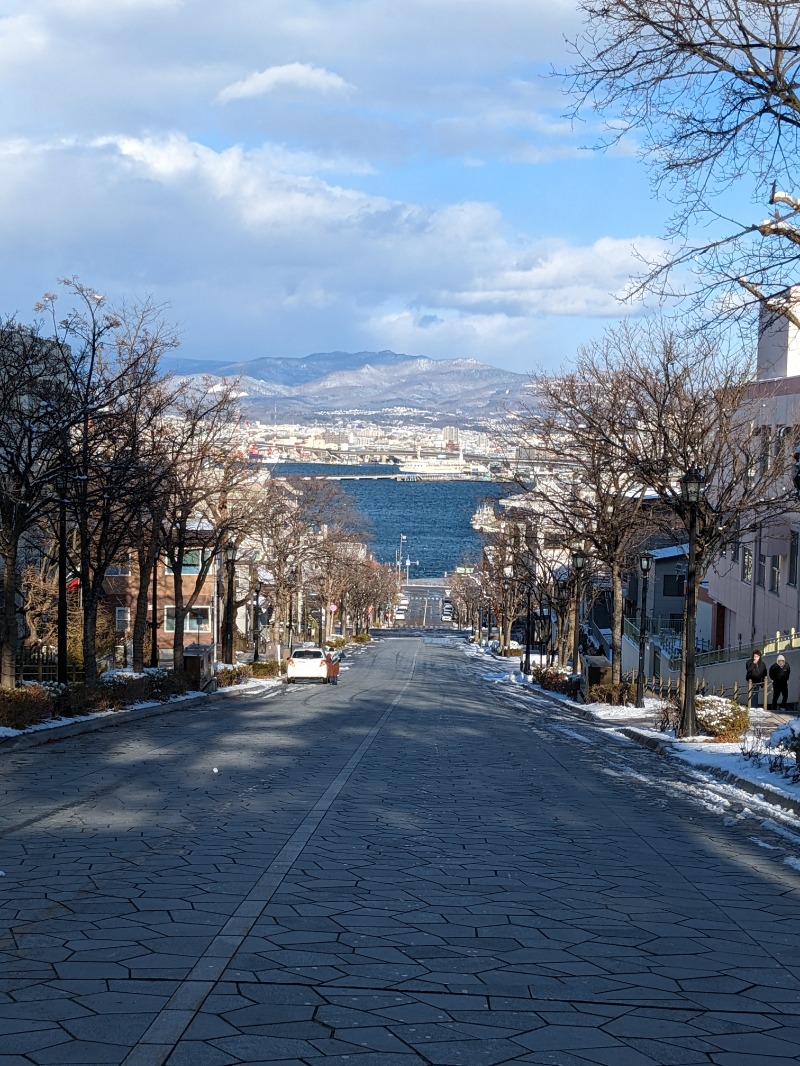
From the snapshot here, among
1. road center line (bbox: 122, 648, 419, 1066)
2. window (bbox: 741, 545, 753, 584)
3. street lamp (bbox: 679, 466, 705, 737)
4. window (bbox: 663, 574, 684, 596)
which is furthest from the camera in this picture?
window (bbox: 663, 574, 684, 596)

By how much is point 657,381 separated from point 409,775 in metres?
17.3

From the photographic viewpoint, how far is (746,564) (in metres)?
46.3

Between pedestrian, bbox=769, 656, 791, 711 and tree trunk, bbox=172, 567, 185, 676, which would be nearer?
pedestrian, bbox=769, 656, 791, 711

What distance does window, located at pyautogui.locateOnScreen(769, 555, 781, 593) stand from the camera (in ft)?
134

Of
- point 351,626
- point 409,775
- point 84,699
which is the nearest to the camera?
point 409,775

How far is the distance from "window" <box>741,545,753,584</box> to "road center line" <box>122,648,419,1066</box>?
37029mm

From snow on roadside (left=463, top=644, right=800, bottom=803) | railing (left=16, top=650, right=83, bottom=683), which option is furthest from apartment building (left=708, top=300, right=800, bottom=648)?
railing (left=16, top=650, right=83, bottom=683)

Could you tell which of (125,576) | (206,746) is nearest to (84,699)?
(206,746)

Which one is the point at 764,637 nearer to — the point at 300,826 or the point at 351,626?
the point at 300,826

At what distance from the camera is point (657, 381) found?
29.9 metres

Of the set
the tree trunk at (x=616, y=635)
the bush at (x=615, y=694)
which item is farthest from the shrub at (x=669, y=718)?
the tree trunk at (x=616, y=635)

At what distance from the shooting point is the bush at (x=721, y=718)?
21234 mm

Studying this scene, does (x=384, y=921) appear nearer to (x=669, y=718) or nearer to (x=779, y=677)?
(x=669, y=718)

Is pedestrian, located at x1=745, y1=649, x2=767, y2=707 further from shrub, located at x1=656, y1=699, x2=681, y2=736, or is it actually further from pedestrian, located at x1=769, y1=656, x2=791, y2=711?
shrub, located at x1=656, y1=699, x2=681, y2=736
